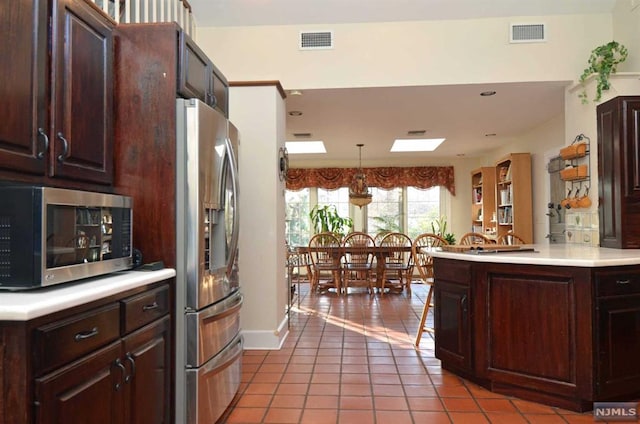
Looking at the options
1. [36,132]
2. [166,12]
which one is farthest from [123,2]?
[36,132]

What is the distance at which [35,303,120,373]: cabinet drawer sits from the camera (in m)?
1.14

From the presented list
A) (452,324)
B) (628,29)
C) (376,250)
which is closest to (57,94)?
(452,324)

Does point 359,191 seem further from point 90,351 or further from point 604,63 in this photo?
point 90,351

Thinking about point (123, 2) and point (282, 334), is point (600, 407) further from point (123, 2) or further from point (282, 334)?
point (123, 2)

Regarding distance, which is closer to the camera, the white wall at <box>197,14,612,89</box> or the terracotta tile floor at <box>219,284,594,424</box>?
the terracotta tile floor at <box>219,284,594,424</box>

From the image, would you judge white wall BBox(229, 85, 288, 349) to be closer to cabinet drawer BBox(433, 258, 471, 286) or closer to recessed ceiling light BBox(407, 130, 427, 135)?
cabinet drawer BBox(433, 258, 471, 286)

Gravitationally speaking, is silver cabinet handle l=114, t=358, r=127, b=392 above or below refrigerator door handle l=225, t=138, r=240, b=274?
below

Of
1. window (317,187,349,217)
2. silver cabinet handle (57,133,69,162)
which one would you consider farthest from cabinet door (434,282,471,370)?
window (317,187,349,217)

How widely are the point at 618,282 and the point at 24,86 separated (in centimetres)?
296

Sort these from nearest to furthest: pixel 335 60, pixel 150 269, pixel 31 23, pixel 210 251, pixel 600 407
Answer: pixel 31 23 → pixel 150 269 → pixel 210 251 → pixel 600 407 → pixel 335 60

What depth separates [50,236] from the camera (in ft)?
4.49

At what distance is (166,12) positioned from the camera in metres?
3.23

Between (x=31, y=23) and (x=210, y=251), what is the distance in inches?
46.7

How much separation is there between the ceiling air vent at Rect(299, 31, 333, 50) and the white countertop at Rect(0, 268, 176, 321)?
9.32 ft
